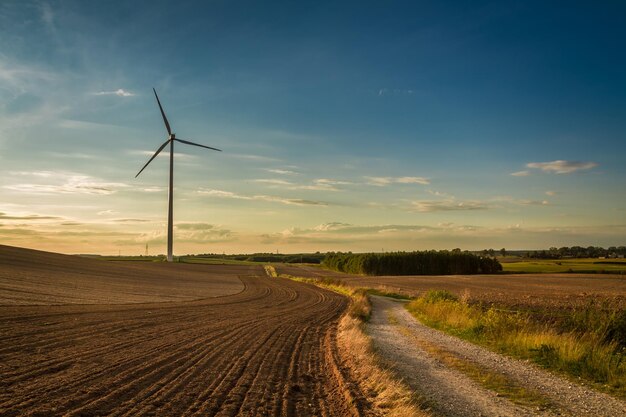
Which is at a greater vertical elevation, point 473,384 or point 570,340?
point 570,340

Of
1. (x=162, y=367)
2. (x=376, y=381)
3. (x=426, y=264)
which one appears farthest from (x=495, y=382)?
(x=426, y=264)

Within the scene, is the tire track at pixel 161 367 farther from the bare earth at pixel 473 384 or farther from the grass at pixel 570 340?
the grass at pixel 570 340

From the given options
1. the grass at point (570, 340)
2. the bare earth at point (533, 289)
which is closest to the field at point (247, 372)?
the grass at point (570, 340)

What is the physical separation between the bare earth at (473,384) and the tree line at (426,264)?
114 meters

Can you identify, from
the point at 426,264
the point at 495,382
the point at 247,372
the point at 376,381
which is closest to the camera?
the point at 376,381

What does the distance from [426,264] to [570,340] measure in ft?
400

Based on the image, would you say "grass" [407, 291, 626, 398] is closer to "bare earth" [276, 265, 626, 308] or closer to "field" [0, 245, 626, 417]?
"field" [0, 245, 626, 417]

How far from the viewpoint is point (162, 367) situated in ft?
45.3

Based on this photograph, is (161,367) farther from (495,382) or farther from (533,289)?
(533,289)

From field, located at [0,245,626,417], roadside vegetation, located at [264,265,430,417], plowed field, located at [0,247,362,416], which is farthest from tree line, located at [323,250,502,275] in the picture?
roadside vegetation, located at [264,265,430,417]

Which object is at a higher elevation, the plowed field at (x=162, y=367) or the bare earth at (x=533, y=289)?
the plowed field at (x=162, y=367)

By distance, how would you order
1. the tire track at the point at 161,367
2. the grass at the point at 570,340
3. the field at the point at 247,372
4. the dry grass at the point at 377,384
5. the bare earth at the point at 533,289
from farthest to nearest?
the bare earth at the point at 533,289, the grass at the point at 570,340, the field at the point at 247,372, the dry grass at the point at 377,384, the tire track at the point at 161,367

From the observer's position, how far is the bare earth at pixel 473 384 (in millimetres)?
11094

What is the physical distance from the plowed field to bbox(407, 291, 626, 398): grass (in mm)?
7086
